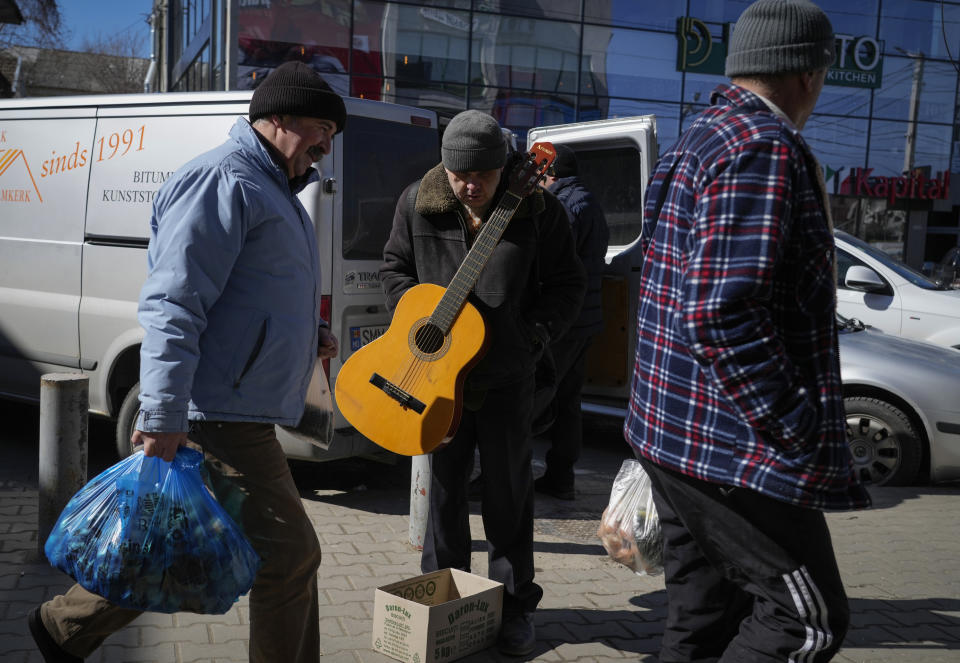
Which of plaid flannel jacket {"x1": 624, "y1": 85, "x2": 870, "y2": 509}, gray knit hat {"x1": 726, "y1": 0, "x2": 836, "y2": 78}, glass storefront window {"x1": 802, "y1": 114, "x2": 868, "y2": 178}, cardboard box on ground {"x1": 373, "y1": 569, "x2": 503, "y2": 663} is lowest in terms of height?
cardboard box on ground {"x1": 373, "y1": 569, "x2": 503, "y2": 663}

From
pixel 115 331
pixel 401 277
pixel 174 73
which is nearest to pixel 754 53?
pixel 401 277

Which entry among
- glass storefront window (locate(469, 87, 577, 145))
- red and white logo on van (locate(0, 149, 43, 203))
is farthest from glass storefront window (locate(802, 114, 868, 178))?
red and white logo on van (locate(0, 149, 43, 203))

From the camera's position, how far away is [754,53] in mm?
2107

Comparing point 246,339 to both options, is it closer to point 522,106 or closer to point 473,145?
point 473,145


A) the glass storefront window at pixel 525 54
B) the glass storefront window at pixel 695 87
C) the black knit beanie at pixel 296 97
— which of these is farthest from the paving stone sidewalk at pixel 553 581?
the glass storefront window at pixel 695 87

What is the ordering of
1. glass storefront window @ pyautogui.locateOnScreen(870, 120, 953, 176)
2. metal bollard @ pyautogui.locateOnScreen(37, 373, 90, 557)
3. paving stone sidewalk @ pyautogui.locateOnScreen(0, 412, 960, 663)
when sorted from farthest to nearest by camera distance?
glass storefront window @ pyautogui.locateOnScreen(870, 120, 953, 176), metal bollard @ pyautogui.locateOnScreen(37, 373, 90, 557), paving stone sidewalk @ pyautogui.locateOnScreen(0, 412, 960, 663)

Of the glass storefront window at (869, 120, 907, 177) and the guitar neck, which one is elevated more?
the glass storefront window at (869, 120, 907, 177)

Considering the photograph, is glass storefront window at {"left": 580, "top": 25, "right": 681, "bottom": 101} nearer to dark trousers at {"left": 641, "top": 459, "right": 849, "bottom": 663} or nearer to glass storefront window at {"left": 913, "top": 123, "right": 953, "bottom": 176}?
glass storefront window at {"left": 913, "top": 123, "right": 953, "bottom": 176}

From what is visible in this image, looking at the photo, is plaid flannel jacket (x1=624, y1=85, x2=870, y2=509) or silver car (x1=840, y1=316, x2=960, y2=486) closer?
plaid flannel jacket (x1=624, y1=85, x2=870, y2=509)

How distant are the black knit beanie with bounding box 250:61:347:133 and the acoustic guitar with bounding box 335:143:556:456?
0.85m

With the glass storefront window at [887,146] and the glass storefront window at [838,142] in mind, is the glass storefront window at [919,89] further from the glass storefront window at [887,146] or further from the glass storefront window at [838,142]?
the glass storefront window at [838,142]

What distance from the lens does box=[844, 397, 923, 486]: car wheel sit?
244 inches

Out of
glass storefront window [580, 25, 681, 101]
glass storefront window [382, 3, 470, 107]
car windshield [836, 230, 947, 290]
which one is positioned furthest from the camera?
glass storefront window [580, 25, 681, 101]

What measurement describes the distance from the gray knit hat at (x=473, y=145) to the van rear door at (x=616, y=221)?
3077 mm
